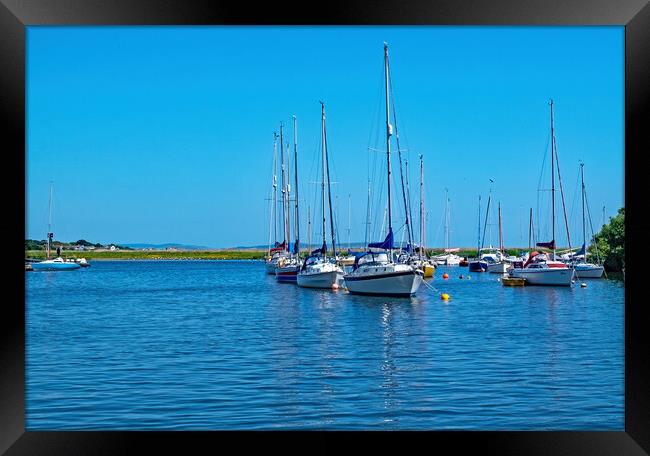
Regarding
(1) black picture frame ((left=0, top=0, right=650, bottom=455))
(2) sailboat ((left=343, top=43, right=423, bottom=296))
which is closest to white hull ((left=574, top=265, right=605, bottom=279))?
(2) sailboat ((left=343, top=43, right=423, bottom=296))

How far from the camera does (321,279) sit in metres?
25.7

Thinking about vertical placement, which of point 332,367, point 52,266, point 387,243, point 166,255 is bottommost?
point 332,367

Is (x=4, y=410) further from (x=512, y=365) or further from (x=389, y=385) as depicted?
(x=512, y=365)

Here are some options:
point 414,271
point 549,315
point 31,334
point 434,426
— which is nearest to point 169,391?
point 434,426

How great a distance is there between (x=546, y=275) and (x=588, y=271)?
538 centimetres

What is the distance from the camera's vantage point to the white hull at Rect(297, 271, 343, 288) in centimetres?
2533

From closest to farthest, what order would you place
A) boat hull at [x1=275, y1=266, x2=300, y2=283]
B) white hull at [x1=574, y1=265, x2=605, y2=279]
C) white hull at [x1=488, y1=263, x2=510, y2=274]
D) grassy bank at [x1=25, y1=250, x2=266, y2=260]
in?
boat hull at [x1=275, y1=266, x2=300, y2=283] < white hull at [x1=574, y1=265, x2=605, y2=279] < white hull at [x1=488, y1=263, x2=510, y2=274] < grassy bank at [x1=25, y1=250, x2=266, y2=260]

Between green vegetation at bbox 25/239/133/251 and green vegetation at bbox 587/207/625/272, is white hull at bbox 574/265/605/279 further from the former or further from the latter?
green vegetation at bbox 25/239/133/251

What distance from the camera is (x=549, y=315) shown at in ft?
57.0

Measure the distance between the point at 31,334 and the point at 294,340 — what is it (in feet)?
16.1

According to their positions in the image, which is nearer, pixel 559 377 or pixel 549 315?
pixel 559 377

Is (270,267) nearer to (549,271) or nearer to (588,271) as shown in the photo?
(588,271)

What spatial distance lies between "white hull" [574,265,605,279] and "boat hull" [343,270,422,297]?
12493mm

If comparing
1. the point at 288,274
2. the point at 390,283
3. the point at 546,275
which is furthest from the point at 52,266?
the point at 390,283
